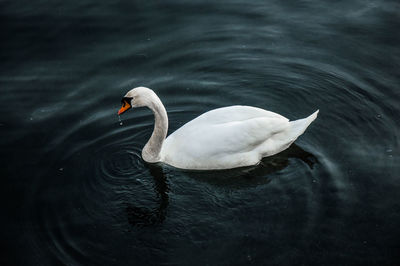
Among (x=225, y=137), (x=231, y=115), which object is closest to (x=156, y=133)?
(x=225, y=137)

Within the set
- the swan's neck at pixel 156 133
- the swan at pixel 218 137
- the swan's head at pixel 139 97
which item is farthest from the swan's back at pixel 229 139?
the swan's head at pixel 139 97

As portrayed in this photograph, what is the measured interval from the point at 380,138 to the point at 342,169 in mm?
1298

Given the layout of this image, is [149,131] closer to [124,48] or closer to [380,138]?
[124,48]

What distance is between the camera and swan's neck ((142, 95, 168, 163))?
10.1m

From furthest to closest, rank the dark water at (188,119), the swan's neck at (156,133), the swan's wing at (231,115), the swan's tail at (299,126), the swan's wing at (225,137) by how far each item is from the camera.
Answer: the swan's tail at (299,126) < the swan's wing at (231,115) < the swan's neck at (156,133) < the swan's wing at (225,137) < the dark water at (188,119)

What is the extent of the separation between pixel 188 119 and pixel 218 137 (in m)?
2.06

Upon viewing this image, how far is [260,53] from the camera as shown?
13.9 meters

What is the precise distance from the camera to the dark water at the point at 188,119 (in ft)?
28.7

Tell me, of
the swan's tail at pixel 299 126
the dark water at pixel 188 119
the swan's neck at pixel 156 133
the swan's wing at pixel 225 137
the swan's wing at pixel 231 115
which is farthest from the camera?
the swan's tail at pixel 299 126

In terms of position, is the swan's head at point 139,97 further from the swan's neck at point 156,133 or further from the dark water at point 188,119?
the dark water at point 188,119

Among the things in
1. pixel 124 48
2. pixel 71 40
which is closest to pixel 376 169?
pixel 124 48

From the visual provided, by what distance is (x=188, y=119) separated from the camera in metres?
11.9

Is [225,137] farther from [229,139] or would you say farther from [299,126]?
[299,126]

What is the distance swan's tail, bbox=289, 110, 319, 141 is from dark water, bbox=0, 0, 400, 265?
1.53 ft
